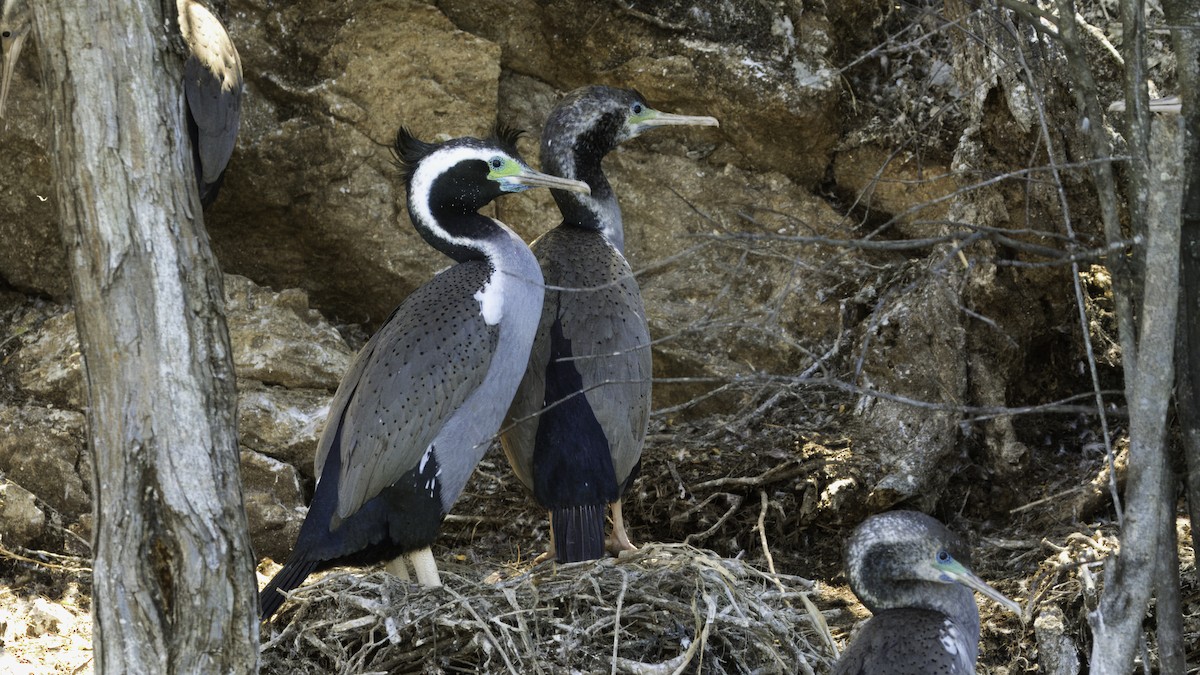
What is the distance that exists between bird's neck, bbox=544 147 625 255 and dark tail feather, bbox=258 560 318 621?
1.88 meters

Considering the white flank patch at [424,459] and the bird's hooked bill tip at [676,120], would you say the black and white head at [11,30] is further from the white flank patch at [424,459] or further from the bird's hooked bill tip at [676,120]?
the bird's hooked bill tip at [676,120]

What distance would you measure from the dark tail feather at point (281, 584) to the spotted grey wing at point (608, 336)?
1156 millimetres

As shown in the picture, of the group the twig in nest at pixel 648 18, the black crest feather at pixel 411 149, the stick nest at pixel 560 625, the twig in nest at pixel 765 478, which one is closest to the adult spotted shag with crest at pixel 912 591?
the stick nest at pixel 560 625

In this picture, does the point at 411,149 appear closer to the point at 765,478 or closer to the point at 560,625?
the point at 560,625

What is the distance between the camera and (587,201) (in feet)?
19.3

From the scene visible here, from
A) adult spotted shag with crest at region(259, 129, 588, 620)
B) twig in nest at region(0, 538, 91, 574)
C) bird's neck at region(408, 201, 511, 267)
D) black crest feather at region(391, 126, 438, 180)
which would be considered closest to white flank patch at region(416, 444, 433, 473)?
adult spotted shag with crest at region(259, 129, 588, 620)

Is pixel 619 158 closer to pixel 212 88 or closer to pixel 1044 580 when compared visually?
pixel 212 88

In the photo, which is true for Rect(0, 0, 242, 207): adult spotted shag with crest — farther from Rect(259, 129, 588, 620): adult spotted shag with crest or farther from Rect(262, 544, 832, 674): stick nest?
Rect(262, 544, 832, 674): stick nest

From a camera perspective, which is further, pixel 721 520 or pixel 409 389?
pixel 721 520

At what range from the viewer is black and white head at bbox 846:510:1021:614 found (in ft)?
13.7

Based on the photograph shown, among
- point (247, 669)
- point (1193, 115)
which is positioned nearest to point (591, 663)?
point (247, 669)

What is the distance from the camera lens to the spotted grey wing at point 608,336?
5.27 meters

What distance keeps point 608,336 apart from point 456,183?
799mm

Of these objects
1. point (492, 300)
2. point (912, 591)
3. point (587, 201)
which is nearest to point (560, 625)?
point (912, 591)
